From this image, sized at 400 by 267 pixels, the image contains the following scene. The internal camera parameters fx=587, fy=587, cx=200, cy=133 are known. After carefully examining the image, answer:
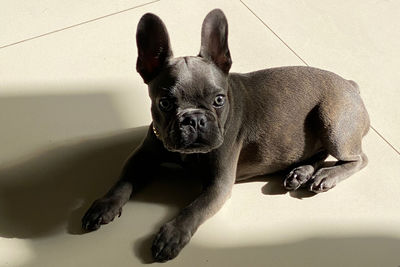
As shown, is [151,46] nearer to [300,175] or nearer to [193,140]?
[193,140]

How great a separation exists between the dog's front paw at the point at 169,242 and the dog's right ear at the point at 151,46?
0.61 metres

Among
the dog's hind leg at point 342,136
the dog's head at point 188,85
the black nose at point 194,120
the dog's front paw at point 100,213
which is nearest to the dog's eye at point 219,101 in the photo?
the dog's head at point 188,85

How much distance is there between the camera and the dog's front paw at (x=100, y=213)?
2400 mm

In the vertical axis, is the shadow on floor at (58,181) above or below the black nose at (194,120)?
below

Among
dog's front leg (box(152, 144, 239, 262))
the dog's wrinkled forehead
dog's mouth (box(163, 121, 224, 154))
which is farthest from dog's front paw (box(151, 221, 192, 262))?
the dog's wrinkled forehead

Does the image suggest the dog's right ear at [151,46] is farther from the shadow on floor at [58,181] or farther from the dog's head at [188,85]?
the shadow on floor at [58,181]

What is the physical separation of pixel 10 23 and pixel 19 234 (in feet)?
5.34

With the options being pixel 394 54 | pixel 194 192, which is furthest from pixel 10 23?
pixel 394 54

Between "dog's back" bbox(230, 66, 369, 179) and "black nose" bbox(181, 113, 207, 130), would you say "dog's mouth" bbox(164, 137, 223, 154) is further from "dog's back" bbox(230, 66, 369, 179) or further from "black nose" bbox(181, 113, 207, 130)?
"dog's back" bbox(230, 66, 369, 179)

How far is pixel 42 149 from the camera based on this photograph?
9.22 feet

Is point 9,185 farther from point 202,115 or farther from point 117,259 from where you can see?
point 202,115

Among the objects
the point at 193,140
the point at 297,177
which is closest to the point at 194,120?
the point at 193,140

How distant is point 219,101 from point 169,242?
1.93 ft

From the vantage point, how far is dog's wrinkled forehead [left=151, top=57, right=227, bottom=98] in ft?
7.32
